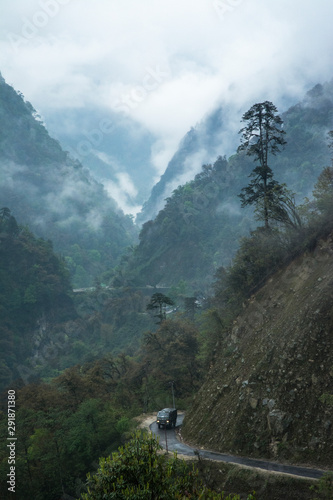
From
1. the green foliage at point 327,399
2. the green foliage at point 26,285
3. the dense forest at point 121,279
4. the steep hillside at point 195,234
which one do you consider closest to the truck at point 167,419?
the dense forest at point 121,279

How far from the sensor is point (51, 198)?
17575cm

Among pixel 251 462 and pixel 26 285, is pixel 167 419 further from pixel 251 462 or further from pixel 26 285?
pixel 26 285

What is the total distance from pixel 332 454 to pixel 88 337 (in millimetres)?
88537

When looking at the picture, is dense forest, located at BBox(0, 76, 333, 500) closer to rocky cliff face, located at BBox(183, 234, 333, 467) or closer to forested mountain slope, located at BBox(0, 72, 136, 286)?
forested mountain slope, located at BBox(0, 72, 136, 286)

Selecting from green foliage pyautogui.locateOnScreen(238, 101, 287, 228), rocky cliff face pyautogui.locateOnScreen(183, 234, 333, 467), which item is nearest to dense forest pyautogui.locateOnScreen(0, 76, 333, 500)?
green foliage pyautogui.locateOnScreen(238, 101, 287, 228)

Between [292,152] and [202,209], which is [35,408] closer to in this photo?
[202,209]

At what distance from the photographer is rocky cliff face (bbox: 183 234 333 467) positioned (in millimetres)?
16438

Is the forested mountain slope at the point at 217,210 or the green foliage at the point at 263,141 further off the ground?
the forested mountain slope at the point at 217,210

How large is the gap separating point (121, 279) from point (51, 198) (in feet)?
251

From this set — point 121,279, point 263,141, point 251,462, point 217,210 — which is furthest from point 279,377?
point 217,210

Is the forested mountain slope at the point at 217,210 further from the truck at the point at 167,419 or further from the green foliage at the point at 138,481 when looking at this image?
the green foliage at the point at 138,481

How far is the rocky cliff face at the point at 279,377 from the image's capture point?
16.4 m

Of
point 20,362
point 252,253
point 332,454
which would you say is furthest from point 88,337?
point 332,454

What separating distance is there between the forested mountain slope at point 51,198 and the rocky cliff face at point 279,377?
128530 millimetres
